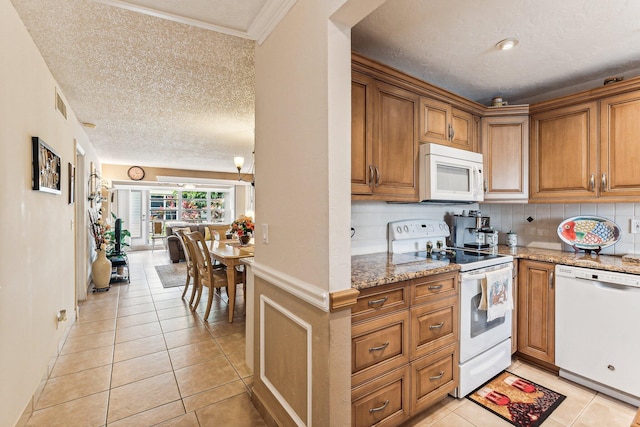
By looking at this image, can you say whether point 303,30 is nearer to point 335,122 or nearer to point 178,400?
point 335,122

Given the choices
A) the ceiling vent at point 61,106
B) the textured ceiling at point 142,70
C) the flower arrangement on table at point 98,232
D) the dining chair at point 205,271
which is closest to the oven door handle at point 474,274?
the textured ceiling at point 142,70

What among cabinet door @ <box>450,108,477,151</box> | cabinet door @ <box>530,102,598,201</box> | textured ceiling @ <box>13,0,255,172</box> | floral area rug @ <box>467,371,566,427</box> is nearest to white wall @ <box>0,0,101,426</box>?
textured ceiling @ <box>13,0,255,172</box>

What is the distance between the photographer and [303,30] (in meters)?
1.42

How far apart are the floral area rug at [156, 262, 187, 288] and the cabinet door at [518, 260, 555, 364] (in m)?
4.79

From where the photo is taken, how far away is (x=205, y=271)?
3.59 metres

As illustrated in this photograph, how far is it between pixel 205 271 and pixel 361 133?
Answer: 2.72m

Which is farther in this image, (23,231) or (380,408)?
(23,231)

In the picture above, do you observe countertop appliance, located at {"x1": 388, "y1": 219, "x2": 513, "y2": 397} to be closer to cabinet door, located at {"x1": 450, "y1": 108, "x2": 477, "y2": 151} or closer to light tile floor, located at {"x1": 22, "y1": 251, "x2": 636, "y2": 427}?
light tile floor, located at {"x1": 22, "y1": 251, "x2": 636, "y2": 427}

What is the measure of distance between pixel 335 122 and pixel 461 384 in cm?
188

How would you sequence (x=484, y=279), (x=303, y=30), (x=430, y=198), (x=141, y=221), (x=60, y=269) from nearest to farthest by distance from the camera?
1. (x=303, y=30)
2. (x=484, y=279)
3. (x=430, y=198)
4. (x=60, y=269)
5. (x=141, y=221)

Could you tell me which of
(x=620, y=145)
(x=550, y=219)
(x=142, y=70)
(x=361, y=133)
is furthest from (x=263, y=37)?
(x=550, y=219)

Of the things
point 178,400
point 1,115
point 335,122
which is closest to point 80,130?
point 1,115

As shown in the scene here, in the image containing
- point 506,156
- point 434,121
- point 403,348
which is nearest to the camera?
point 403,348

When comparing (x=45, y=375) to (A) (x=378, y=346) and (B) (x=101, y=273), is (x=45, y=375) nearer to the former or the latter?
(A) (x=378, y=346)
